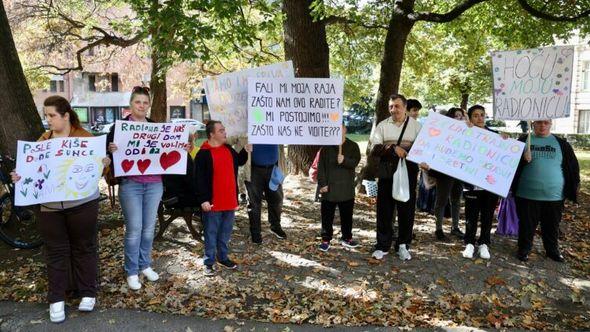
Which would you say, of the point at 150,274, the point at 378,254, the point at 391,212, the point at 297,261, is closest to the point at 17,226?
the point at 150,274

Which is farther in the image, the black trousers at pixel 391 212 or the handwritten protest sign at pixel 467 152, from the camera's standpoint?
the black trousers at pixel 391 212

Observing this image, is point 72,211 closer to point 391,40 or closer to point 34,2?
point 391,40

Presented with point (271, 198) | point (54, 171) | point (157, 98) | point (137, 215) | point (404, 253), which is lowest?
point (404, 253)

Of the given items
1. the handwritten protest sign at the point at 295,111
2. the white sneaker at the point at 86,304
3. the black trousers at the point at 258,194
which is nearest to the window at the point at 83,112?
the black trousers at the point at 258,194

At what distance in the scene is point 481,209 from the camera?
6211 millimetres

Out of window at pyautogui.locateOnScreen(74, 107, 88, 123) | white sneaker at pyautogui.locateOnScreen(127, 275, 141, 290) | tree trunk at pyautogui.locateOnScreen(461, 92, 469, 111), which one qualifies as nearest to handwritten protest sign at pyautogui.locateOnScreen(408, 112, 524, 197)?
white sneaker at pyautogui.locateOnScreen(127, 275, 141, 290)

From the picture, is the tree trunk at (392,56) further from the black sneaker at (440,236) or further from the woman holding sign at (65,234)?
the woman holding sign at (65,234)

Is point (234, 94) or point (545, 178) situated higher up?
point (234, 94)

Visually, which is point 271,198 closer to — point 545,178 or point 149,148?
point 149,148

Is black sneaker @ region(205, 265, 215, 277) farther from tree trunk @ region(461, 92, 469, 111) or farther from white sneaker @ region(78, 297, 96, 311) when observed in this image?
tree trunk @ region(461, 92, 469, 111)

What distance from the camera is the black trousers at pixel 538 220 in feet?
19.7

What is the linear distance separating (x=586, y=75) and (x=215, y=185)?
1626 inches

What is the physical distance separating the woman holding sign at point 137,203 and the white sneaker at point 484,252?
4071mm

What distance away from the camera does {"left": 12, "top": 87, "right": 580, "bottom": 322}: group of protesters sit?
4.45 meters
